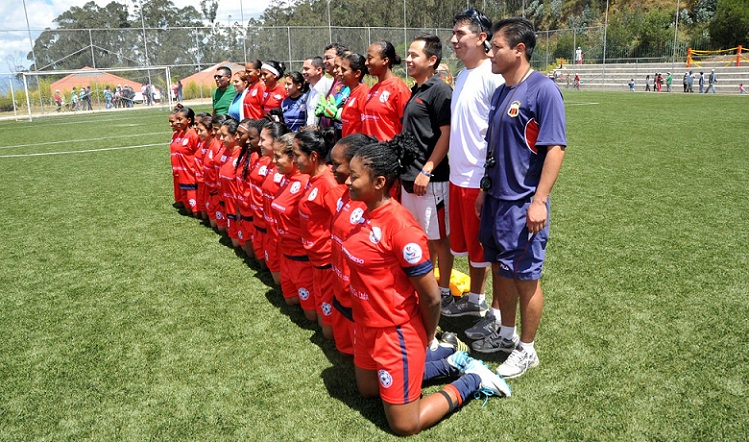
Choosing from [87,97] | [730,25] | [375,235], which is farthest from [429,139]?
[730,25]

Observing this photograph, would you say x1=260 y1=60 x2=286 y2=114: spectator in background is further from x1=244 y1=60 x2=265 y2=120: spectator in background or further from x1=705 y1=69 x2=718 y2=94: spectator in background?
x1=705 y1=69 x2=718 y2=94: spectator in background

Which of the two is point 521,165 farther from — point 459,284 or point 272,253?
point 272,253

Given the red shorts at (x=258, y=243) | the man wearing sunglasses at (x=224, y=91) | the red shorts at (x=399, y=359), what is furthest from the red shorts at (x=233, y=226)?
the red shorts at (x=399, y=359)

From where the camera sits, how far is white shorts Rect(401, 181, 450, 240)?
444cm

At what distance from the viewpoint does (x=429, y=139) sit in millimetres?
4352

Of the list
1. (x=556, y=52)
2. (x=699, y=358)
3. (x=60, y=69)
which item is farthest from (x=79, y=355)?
(x=556, y=52)

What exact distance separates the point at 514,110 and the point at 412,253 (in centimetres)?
116

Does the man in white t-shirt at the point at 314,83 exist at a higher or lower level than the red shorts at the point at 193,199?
higher

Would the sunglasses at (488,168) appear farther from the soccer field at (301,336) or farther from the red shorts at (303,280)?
the red shorts at (303,280)

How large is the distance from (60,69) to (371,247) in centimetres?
3754

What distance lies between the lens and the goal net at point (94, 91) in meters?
31.4

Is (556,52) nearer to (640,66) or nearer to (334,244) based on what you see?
(640,66)

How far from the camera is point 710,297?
461 centimetres

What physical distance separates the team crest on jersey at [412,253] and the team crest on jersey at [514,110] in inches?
43.0
